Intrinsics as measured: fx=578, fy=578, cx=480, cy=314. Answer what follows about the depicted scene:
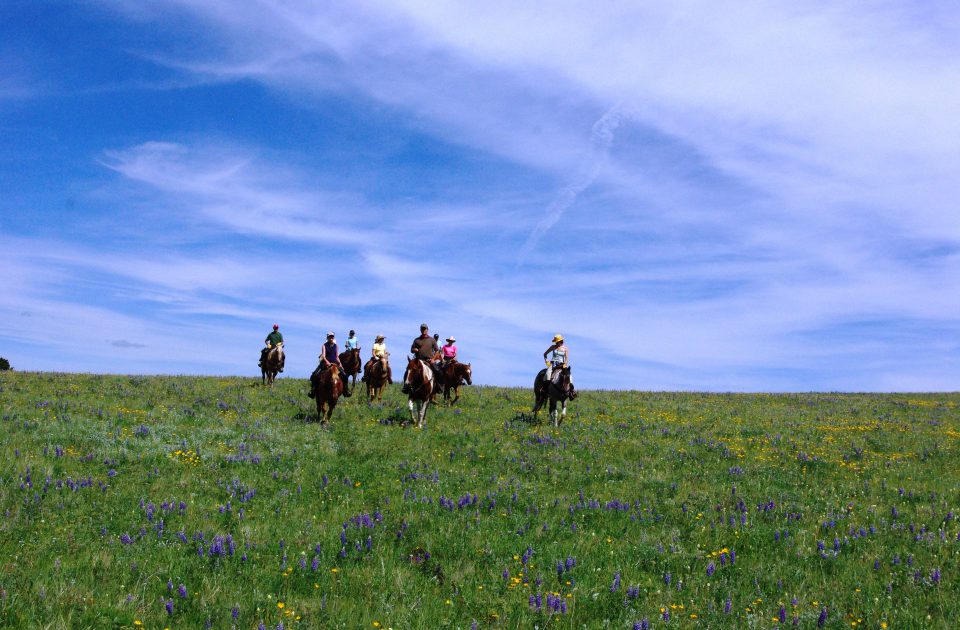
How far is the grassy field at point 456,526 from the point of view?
6.68m

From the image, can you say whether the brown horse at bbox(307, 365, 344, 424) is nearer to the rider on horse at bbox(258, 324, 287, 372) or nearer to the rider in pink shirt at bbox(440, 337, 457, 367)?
the rider in pink shirt at bbox(440, 337, 457, 367)

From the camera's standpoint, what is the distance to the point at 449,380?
24500 mm

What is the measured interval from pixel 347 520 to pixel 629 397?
23.4 m

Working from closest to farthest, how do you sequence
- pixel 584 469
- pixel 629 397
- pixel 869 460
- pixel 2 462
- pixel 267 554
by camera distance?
pixel 267 554
pixel 2 462
pixel 584 469
pixel 869 460
pixel 629 397

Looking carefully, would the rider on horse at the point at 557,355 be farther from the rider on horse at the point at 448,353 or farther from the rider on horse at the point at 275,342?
the rider on horse at the point at 275,342

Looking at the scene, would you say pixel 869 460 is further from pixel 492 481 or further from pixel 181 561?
pixel 181 561

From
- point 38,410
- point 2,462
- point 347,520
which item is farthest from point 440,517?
point 38,410

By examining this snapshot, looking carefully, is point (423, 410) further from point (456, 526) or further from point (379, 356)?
point (456, 526)

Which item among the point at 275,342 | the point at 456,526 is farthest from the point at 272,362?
the point at 456,526

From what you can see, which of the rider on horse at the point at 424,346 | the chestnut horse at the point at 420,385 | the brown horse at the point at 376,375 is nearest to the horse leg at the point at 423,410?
the chestnut horse at the point at 420,385

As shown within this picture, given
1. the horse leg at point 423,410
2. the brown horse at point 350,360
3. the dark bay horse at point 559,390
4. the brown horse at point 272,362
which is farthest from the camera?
the brown horse at point 272,362

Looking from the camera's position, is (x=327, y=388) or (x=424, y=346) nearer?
(x=327, y=388)

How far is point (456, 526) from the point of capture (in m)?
9.30

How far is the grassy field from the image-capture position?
21.9ft
